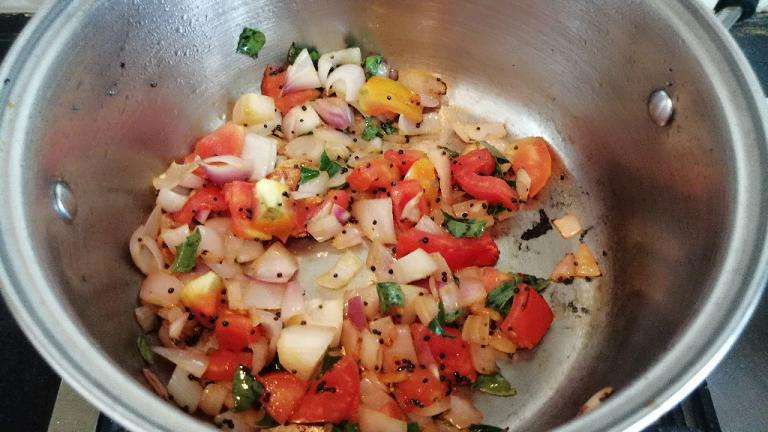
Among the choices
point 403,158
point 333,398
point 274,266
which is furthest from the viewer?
point 403,158

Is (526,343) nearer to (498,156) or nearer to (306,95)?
(498,156)

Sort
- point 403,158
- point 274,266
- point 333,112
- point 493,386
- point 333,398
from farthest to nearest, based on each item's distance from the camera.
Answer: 1. point 333,112
2. point 403,158
3. point 274,266
4. point 493,386
5. point 333,398

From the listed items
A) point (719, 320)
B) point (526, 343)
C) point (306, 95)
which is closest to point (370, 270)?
point (526, 343)

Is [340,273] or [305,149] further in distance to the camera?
[305,149]

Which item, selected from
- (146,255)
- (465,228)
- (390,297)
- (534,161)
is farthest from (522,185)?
(146,255)

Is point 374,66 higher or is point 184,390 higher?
point 374,66

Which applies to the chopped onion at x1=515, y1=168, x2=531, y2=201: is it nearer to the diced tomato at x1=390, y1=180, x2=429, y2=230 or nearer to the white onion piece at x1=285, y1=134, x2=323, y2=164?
the diced tomato at x1=390, y1=180, x2=429, y2=230

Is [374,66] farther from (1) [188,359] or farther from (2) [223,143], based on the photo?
(1) [188,359]
